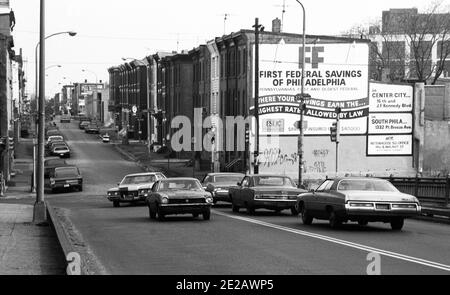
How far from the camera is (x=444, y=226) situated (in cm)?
2427

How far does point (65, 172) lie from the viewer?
57.6 metres

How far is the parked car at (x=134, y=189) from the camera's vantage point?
36031 mm

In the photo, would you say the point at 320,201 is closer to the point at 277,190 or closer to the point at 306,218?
the point at 306,218

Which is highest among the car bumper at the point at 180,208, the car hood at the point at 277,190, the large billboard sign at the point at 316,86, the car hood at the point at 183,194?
the large billboard sign at the point at 316,86

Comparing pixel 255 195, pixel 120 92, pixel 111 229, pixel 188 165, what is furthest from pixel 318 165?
pixel 120 92

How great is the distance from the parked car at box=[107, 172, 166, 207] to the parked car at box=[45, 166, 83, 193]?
19.6 meters

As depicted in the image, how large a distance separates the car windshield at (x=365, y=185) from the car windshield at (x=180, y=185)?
214 inches

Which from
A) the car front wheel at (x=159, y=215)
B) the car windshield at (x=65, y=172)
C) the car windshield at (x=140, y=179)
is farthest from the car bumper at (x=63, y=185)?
the car front wheel at (x=159, y=215)

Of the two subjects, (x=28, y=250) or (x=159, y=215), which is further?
(x=159, y=215)

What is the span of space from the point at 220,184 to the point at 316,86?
26.9 meters

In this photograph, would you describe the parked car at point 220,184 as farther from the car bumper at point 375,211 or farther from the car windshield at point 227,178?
the car bumper at point 375,211

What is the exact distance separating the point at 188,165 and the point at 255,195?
155 ft

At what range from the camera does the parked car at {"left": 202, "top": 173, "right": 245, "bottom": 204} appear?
114 feet

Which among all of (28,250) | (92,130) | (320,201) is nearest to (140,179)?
(320,201)
